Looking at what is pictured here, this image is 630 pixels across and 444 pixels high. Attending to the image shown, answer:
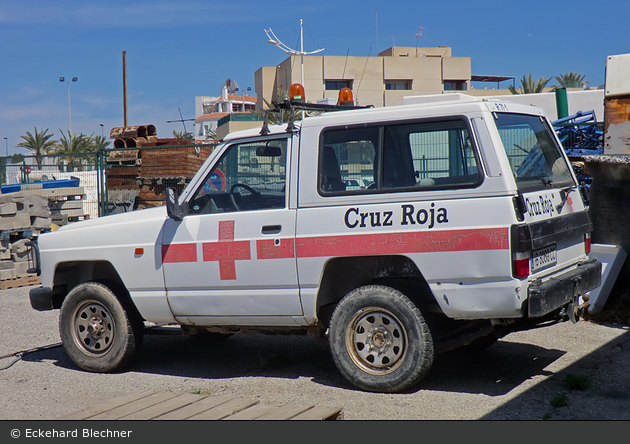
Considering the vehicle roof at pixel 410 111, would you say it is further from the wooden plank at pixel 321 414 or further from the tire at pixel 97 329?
the wooden plank at pixel 321 414

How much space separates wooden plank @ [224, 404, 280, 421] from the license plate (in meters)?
2.03

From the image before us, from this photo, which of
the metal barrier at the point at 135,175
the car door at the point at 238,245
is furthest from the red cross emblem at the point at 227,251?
the metal barrier at the point at 135,175

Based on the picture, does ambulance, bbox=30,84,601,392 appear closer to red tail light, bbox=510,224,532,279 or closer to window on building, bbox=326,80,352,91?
red tail light, bbox=510,224,532,279

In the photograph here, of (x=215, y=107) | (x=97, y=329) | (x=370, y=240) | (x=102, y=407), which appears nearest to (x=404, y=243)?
(x=370, y=240)

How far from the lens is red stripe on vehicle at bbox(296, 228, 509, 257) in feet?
14.2

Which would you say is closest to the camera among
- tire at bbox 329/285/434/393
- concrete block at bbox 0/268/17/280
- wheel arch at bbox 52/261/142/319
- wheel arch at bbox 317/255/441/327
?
tire at bbox 329/285/434/393

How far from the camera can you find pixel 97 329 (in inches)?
232

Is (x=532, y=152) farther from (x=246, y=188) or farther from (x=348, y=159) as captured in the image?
(x=246, y=188)

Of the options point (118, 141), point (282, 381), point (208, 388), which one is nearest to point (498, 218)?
point (282, 381)

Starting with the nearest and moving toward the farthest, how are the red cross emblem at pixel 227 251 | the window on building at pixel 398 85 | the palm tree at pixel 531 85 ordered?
the red cross emblem at pixel 227 251, the palm tree at pixel 531 85, the window on building at pixel 398 85

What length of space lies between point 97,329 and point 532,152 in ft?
13.7

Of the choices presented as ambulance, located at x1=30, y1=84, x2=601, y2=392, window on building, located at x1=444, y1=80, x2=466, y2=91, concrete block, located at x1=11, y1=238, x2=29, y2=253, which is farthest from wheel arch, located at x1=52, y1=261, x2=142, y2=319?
window on building, located at x1=444, y1=80, x2=466, y2=91

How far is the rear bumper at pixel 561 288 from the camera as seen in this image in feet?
14.1

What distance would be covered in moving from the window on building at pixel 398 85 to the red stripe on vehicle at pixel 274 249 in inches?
2573
